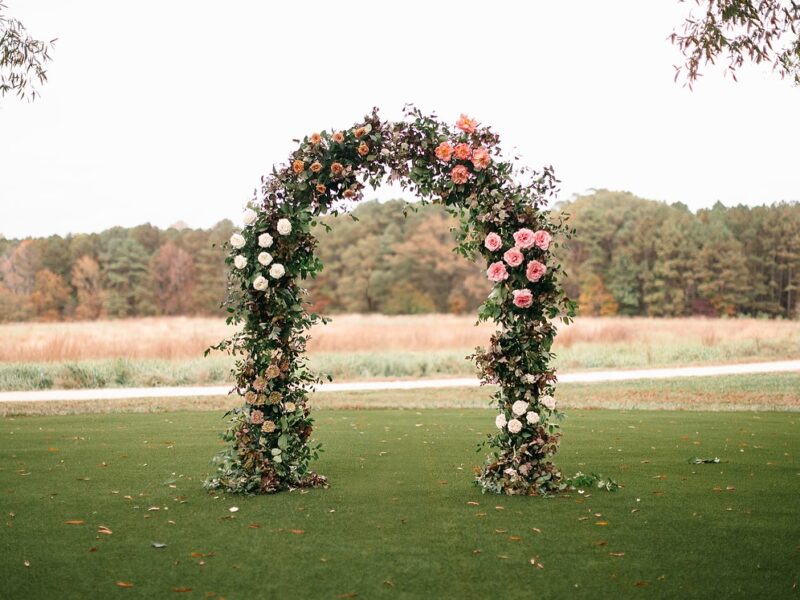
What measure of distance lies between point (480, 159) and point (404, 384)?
13123 millimetres

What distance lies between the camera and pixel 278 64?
33.1 m

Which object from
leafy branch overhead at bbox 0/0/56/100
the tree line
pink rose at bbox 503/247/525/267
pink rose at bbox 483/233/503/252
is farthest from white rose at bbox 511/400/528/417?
the tree line

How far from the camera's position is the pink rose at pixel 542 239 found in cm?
761

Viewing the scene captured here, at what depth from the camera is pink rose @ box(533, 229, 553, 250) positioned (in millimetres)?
7609

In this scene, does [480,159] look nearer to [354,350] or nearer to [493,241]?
[493,241]

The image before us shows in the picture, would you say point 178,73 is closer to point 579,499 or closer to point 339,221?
point 339,221

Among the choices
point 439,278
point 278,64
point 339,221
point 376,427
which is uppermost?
point 278,64

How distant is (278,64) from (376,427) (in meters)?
23.6

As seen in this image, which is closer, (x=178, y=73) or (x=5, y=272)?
(x=178, y=73)

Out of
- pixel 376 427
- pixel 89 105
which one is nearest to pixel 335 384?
pixel 376 427

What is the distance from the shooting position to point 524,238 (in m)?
7.62

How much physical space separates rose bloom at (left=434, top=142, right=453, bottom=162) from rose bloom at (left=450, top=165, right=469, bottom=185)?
0.14 metres

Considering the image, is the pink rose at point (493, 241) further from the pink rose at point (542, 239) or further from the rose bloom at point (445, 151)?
the rose bloom at point (445, 151)

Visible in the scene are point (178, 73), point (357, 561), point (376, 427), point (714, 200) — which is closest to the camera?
point (357, 561)
